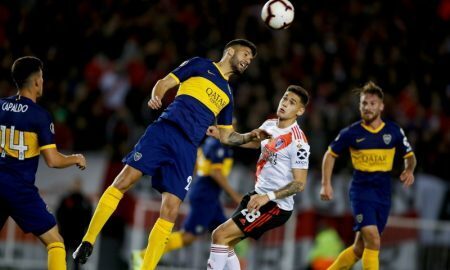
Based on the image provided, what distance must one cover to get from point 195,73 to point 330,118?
29.2 feet

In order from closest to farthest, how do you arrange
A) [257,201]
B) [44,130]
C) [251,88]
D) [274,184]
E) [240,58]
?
[44,130], [257,201], [274,184], [240,58], [251,88]

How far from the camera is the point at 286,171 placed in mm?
9734

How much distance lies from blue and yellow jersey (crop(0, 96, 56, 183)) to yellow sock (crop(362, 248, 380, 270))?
4.26m

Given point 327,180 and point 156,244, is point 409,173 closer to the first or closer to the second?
point 327,180

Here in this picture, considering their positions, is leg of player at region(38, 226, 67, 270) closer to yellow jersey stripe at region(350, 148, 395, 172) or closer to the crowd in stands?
yellow jersey stripe at region(350, 148, 395, 172)

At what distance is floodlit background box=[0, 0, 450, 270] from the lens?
16484mm

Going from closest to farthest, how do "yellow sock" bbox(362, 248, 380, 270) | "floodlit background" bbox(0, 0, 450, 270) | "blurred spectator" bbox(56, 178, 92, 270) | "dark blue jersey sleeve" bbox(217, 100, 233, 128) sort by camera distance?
"dark blue jersey sleeve" bbox(217, 100, 233, 128) < "yellow sock" bbox(362, 248, 380, 270) < "blurred spectator" bbox(56, 178, 92, 270) < "floodlit background" bbox(0, 0, 450, 270)

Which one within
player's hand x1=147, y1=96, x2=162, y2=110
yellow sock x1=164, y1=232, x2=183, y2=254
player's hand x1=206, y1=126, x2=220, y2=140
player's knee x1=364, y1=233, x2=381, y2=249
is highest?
player's hand x1=147, y1=96, x2=162, y2=110

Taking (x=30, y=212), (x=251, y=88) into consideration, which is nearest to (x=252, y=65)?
(x=251, y=88)

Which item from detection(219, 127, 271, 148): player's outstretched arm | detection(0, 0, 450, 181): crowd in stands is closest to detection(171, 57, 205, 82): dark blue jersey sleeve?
detection(219, 127, 271, 148): player's outstretched arm

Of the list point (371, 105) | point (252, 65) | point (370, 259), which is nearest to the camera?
point (370, 259)

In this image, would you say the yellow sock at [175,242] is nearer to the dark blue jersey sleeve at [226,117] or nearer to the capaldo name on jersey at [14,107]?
the dark blue jersey sleeve at [226,117]

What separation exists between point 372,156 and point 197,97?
2.71 m

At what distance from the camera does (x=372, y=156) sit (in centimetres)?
1115
